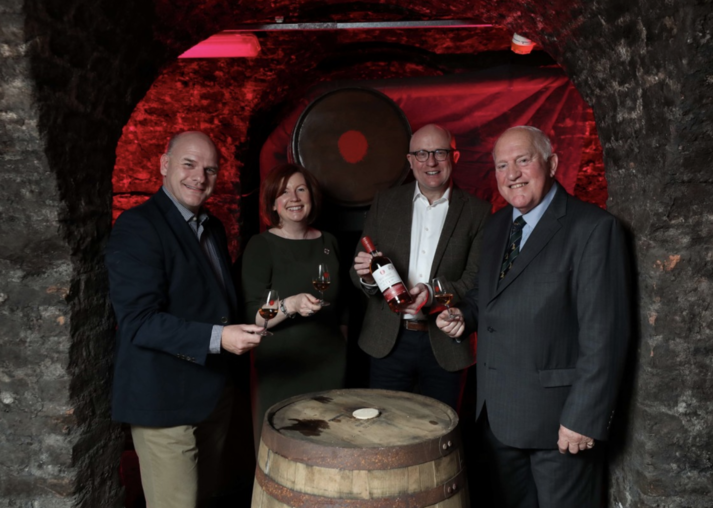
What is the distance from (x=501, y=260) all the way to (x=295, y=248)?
1.04 metres

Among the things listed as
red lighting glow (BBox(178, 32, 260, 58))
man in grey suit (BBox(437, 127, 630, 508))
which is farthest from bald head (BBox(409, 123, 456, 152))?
red lighting glow (BBox(178, 32, 260, 58))

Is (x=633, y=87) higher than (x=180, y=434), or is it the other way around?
(x=633, y=87)

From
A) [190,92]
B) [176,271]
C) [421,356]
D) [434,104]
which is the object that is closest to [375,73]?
[434,104]

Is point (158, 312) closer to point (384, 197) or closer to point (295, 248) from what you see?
point (295, 248)

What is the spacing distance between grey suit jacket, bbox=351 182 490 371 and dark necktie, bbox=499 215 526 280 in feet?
1.70

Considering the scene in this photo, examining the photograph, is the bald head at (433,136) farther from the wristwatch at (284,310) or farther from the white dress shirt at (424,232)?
the wristwatch at (284,310)

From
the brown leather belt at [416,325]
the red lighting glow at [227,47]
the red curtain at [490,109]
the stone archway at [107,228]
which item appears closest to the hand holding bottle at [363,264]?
the brown leather belt at [416,325]

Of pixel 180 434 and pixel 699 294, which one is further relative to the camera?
pixel 180 434

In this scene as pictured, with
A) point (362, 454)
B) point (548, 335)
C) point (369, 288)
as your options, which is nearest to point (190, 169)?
point (369, 288)

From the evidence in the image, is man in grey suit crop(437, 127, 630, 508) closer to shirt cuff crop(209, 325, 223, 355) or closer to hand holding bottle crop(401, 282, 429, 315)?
hand holding bottle crop(401, 282, 429, 315)

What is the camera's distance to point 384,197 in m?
3.10

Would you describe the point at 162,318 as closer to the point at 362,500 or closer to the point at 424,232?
the point at 362,500

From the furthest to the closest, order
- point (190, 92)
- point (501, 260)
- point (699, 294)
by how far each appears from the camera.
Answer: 1. point (190, 92)
2. point (501, 260)
3. point (699, 294)

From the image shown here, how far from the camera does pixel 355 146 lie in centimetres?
339
